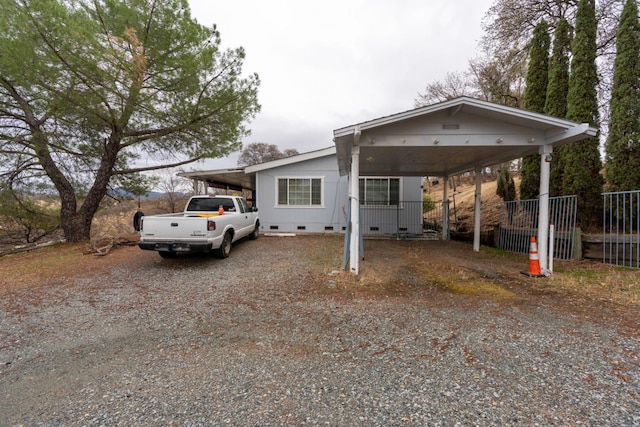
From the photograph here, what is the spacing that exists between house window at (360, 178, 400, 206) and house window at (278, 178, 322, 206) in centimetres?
196

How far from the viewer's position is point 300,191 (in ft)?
39.6

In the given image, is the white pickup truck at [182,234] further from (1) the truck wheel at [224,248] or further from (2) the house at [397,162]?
(2) the house at [397,162]

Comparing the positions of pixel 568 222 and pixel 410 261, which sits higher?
pixel 568 222

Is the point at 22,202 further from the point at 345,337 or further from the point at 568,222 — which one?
the point at 568,222

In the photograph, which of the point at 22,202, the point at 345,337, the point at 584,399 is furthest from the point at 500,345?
the point at 22,202

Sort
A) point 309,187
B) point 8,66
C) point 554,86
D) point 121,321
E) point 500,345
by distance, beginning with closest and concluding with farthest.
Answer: point 500,345 < point 121,321 < point 8,66 < point 554,86 < point 309,187

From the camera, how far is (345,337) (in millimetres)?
3230

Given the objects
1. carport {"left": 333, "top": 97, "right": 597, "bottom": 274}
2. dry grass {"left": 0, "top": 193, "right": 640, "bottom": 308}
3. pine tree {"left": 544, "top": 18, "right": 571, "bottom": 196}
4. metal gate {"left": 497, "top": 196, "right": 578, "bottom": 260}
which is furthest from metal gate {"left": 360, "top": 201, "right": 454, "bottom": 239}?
carport {"left": 333, "top": 97, "right": 597, "bottom": 274}

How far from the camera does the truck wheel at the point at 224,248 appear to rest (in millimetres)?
7156

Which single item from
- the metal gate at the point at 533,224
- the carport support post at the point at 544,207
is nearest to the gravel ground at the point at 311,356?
the carport support post at the point at 544,207

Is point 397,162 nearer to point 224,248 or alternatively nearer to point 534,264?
point 534,264

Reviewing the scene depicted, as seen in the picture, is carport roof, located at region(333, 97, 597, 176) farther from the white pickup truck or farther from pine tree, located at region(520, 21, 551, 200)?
pine tree, located at region(520, 21, 551, 200)

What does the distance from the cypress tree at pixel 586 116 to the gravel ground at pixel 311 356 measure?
487cm

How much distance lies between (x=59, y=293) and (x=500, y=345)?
6.74 meters
